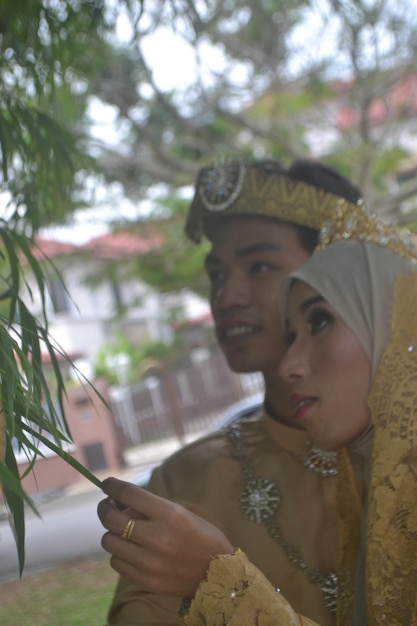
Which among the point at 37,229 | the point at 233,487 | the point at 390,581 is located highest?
the point at 37,229

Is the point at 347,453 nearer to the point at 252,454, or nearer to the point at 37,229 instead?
the point at 252,454

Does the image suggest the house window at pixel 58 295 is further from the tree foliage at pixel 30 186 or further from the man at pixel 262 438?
the man at pixel 262 438

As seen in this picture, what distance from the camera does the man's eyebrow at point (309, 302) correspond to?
136cm

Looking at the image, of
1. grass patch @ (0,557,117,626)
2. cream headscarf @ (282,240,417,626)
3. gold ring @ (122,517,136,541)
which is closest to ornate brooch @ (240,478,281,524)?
cream headscarf @ (282,240,417,626)

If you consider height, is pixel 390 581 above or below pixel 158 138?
below

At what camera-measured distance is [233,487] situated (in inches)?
64.1

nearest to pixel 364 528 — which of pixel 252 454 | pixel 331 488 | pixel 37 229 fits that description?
pixel 331 488

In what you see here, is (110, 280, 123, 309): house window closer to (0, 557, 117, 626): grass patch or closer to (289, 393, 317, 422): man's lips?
(0, 557, 117, 626): grass patch

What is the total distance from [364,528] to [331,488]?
1.14 feet

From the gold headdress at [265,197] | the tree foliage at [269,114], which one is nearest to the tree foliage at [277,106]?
the tree foliage at [269,114]

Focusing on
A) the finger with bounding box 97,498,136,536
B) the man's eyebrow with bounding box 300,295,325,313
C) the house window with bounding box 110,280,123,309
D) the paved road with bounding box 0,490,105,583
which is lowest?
the paved road with bounding box 0,490,105,583

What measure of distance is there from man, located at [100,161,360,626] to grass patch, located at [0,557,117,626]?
0.04m

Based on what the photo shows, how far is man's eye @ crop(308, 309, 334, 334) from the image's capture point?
52.2 inches

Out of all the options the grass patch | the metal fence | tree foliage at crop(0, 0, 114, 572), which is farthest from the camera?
the metal fence
